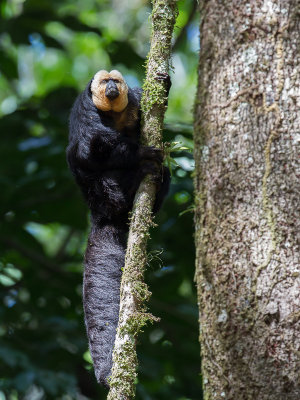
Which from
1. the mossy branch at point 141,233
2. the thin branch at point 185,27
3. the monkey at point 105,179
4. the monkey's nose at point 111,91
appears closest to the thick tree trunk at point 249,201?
the mossy branch at point 141,233

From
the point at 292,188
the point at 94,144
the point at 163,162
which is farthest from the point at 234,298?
the point at 94,144

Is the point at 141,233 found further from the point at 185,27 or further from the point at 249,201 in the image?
the point at 185,27

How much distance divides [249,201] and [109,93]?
1.74 metres

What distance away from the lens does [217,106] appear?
282cm

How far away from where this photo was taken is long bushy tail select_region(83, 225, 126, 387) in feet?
11.2

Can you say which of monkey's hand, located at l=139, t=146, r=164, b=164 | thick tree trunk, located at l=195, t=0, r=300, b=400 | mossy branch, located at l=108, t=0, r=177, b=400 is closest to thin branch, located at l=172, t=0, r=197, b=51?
mossy branch, located at l=108, t=0, r=177, b=400

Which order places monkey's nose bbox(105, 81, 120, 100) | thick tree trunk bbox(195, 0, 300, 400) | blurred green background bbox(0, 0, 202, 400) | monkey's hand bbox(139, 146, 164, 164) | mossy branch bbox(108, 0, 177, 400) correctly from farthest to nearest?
blurred green background bbox(0, 0, 202, 400)
monkey's nose bbox(105, 81, 120, 100)
monkey's hand bbox(139, 146, 164, 164)
mossy branch bbox(108, 0, 177, 400)
thick tree trunk bbox(195, 0, 300, 400)

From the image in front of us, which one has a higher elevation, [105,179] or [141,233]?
[105,179]

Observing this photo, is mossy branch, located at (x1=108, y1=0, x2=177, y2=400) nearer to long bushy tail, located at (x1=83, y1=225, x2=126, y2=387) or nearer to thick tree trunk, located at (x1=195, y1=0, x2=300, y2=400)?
→ thick tree trunk, located at (x1=195, y1=0, x2=300, y2=400)

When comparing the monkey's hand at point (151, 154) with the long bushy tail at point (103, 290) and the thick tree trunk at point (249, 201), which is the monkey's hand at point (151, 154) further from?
the long bushy tail at point (103, 290)

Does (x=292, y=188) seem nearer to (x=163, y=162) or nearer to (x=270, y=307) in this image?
(x=270, y=307)

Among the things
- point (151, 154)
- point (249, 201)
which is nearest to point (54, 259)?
point (151, 154)

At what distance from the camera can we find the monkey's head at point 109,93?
3.99m

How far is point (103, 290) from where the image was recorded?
371 centimetres
